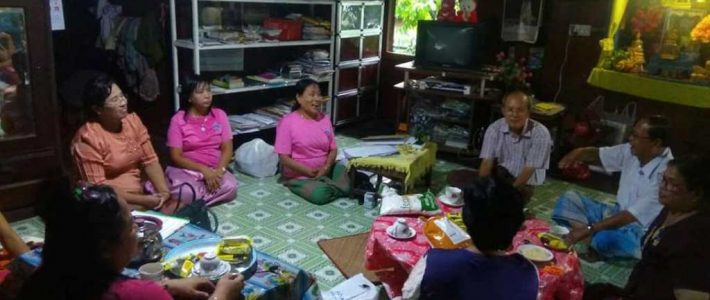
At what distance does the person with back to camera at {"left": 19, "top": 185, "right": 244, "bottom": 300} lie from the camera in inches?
48.6

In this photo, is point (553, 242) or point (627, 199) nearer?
point (553, 242)

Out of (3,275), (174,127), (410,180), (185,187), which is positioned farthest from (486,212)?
(174,127)

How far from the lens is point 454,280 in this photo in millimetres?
1483

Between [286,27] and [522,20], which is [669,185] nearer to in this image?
→ [522,20]

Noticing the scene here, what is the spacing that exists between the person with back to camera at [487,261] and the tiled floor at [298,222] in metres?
1.21

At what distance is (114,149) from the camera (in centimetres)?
294

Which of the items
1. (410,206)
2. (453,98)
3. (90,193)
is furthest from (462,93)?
(90,193)

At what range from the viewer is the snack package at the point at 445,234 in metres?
2.11

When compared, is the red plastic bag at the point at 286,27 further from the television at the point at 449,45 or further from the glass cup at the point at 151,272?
the glass cup at the point at 151,272

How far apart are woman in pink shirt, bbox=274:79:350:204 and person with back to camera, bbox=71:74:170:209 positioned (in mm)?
902

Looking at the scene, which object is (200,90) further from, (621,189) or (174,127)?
(621,189)

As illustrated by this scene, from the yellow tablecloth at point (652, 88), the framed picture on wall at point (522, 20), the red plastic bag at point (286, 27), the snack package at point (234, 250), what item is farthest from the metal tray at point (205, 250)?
the framed picture on wall at point (522, 20)

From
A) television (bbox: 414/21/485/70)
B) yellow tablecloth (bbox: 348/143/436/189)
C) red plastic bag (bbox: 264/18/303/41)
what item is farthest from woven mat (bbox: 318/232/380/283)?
red plastic bag (bbox: 264/18/303/41)

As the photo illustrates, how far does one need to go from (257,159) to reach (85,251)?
2.86m
